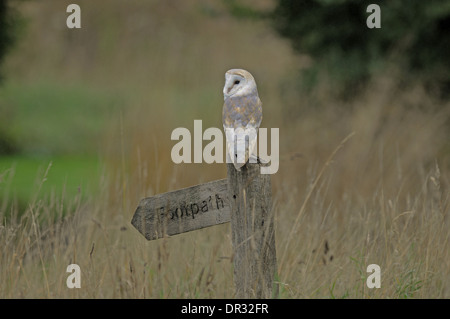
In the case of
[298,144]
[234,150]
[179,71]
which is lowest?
[234,150]

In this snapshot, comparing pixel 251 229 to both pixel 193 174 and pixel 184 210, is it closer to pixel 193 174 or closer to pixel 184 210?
pixel 184 210

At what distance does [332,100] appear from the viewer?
615 centimetres

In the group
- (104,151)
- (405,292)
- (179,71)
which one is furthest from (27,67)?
(405,292)

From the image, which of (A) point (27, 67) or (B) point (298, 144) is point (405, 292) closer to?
(B) point (298, 144)

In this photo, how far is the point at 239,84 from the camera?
99.1 inches

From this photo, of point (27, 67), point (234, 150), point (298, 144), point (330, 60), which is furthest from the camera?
point (27, 67)

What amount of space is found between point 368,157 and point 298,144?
0.63 meters

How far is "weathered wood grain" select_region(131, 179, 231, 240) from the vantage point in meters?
2.59

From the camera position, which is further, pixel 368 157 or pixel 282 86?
pixel 282 86

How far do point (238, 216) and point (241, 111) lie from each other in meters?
0.36

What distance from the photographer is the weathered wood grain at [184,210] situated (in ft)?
8.49

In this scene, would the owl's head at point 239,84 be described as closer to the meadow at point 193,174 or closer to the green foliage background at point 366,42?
the meadow at point 193,174

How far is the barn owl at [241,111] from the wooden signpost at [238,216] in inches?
3.7

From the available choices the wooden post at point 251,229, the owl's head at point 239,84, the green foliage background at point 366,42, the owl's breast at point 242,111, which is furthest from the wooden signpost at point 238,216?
the green foliage background at point 366,42
